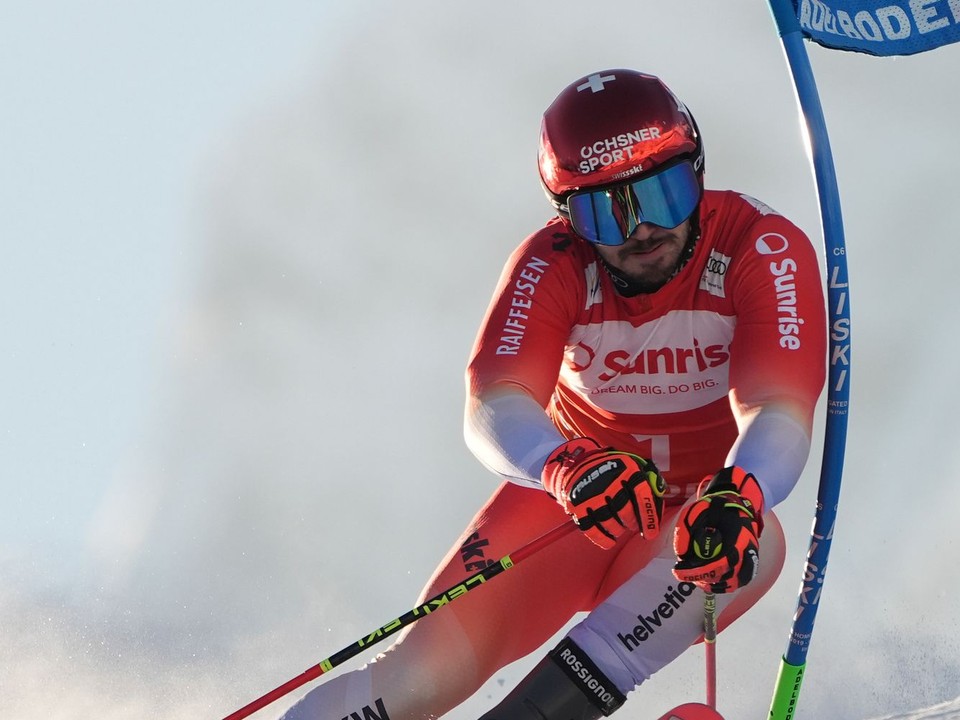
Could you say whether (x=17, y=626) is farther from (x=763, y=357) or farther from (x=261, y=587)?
(x=763, y=357)

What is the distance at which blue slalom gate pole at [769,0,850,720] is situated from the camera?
213 inches

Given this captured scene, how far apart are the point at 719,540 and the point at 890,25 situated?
2750mm

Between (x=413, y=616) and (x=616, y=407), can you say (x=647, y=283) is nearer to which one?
(x=616, y=407)

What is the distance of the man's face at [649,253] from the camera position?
4910mm

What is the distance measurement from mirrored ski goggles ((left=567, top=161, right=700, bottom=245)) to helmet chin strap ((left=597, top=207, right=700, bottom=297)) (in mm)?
90

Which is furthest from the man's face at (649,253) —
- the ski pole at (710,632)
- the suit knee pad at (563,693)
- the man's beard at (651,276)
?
the suit knee pad at (563,693)

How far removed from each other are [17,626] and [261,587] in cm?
201

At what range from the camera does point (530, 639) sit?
17.0 ft

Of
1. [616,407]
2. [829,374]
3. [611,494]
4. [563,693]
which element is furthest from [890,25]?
[563,693]

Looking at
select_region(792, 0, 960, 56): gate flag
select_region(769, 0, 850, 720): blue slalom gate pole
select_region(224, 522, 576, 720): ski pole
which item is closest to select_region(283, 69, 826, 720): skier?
select_region(224, 522, 576, 720): ski pole

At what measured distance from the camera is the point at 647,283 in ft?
16.4

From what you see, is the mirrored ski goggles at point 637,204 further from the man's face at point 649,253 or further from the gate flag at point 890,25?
the gate flag at point 890,25

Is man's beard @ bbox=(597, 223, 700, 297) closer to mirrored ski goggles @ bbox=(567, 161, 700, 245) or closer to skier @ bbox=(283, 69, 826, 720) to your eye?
skier @ bbox=(283, 69, 826, 720)

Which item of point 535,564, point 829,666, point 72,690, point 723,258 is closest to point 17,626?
point 72,690
